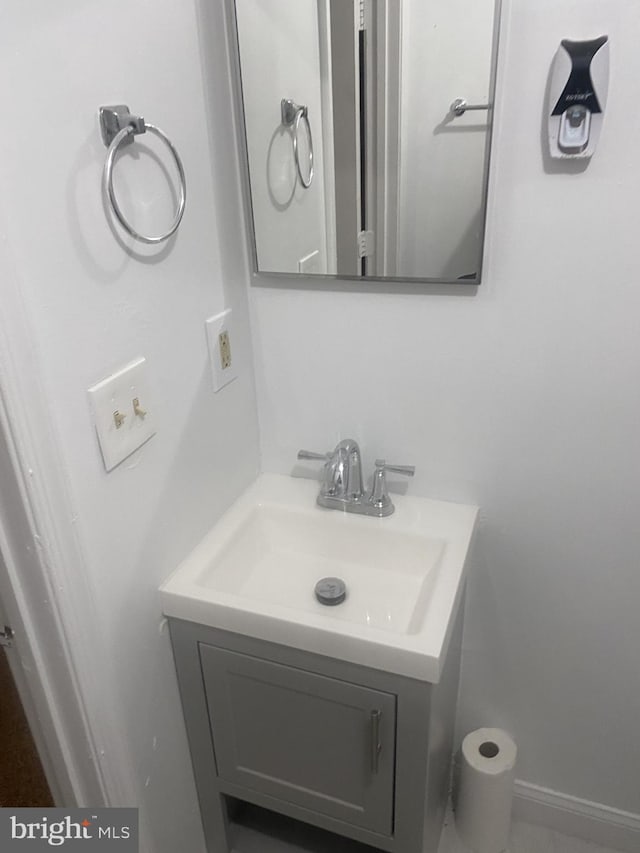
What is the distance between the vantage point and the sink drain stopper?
1.18 meters

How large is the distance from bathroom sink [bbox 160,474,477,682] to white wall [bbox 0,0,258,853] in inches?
2.7

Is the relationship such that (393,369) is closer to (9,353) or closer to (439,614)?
(439,614)

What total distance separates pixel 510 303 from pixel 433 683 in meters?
0.66

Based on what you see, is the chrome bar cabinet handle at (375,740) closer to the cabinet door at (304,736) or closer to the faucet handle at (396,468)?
the cabinet door at (304,736)

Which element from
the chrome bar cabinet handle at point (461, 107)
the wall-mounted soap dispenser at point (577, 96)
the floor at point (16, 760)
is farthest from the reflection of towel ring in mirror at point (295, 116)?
the floor at point (16, 760)

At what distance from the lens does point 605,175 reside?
0.99 metres

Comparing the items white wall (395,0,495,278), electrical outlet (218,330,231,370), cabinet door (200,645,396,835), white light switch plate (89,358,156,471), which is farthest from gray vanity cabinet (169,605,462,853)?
white wall (395,0,495,278)

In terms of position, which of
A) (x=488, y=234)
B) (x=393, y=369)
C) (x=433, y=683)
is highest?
(x=488, y=234)

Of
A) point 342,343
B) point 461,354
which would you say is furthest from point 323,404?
point 461,354

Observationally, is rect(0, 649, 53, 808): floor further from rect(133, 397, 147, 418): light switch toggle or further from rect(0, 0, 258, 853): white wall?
rect(133, 397, 147, 418): light switch toggle

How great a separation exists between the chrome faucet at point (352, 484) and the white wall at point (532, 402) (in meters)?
0.06

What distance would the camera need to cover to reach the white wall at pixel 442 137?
99 centimetres

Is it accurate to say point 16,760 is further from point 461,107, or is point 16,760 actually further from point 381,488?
point 461,107

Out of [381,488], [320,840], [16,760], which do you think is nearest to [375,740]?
[381,488]
